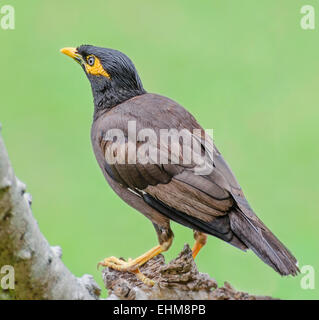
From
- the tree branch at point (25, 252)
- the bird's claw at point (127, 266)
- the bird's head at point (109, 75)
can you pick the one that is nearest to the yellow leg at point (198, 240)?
the bird's claw at point (127, 266)

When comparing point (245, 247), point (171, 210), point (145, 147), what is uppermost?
point (145, 147)

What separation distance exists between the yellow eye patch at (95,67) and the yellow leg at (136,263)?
1.47 metres

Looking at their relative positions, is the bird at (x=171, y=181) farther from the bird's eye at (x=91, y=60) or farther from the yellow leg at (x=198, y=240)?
the bird's eye at (x=91, y=60)

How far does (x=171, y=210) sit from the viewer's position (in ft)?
13.5

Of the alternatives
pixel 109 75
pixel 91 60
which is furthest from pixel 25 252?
pixel 91 60

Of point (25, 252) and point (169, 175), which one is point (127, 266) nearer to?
point (169, 175)

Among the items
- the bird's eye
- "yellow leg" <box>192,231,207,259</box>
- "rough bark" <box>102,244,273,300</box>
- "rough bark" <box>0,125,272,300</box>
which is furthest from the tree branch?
the bird's eye

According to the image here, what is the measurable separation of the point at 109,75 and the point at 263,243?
192 cm

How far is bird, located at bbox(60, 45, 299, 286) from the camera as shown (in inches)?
155

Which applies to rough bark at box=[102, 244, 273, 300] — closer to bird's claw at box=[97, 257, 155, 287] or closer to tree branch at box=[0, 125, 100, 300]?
bird's claw at box=[97, 257, 155, 287]

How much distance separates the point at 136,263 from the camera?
425 cm
